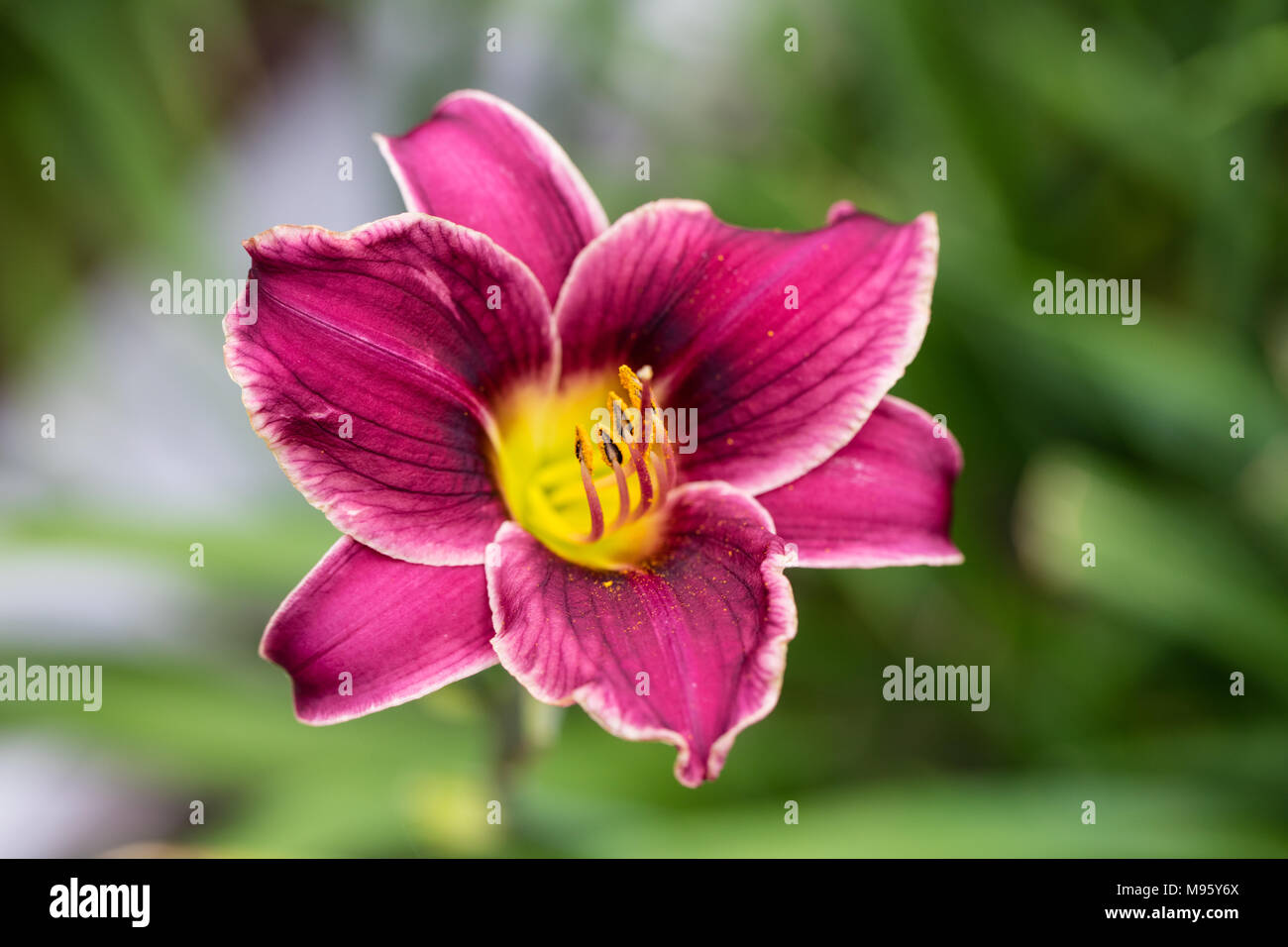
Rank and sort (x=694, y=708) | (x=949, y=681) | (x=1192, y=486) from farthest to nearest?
(x=949, y=681) < (x=1192, y=486) < (x=694, y=708)

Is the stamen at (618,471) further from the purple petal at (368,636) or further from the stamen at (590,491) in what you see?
the purple petal at (368,636)

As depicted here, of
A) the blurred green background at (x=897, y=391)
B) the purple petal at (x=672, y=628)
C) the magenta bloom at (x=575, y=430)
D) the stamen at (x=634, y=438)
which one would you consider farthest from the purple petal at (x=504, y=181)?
the blurred green background at (x=897, y=391)

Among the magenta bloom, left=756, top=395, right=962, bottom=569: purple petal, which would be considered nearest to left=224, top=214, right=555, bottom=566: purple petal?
the magenta bloom

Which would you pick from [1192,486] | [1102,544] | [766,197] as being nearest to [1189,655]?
[1192,486]

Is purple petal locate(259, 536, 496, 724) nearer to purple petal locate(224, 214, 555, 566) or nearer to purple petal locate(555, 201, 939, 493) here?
purple petal locate(224, 214, 555, 566)

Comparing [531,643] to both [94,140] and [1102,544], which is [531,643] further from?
[94,140]

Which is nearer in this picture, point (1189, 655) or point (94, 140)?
point (1189, 655)

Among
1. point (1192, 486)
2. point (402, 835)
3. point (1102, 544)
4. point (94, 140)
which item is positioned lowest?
point (402, 835)
